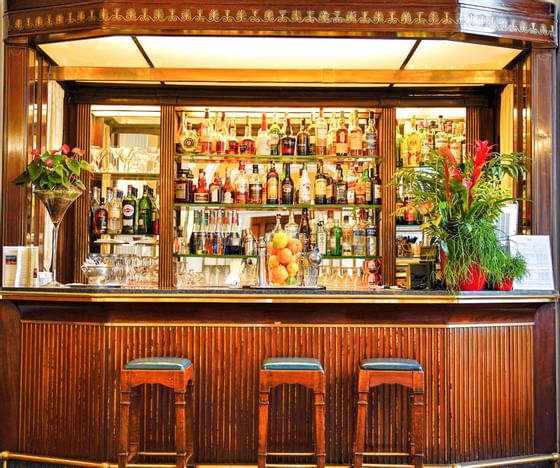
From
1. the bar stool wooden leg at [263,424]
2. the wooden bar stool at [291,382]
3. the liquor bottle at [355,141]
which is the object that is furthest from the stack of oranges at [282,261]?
the liquor bottle at [355,141]

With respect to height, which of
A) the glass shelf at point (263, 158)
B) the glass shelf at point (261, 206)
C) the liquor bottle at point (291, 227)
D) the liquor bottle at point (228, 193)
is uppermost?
the glass shelf at point (263, 158)

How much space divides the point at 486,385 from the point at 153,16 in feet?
10.6

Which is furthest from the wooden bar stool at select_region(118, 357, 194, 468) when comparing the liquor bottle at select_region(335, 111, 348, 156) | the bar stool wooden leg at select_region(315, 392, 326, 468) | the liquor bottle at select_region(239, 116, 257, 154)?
the liquor bottle at select_region(335, 111, 348, 156)

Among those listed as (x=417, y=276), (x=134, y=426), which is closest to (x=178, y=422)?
(x=134, y=426)

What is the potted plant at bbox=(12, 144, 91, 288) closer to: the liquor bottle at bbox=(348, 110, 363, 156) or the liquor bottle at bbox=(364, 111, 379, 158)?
the liquor bottle at bbox=(348, 110, 363, 156)

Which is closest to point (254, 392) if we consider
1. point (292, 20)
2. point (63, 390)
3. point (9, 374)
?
point (63, 390)

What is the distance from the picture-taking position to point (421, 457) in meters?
3.67

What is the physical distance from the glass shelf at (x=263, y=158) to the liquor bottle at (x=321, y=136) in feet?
0.17

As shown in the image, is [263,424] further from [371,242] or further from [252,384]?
[371,242]

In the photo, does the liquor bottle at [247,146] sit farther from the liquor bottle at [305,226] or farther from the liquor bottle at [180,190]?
the liquor bottle at [305,226]

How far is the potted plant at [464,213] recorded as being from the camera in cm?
400

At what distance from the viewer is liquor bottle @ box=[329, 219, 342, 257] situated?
591cm

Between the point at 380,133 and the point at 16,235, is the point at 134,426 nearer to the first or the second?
the point at 16,235

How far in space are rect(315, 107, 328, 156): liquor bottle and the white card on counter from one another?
206 centimetres
